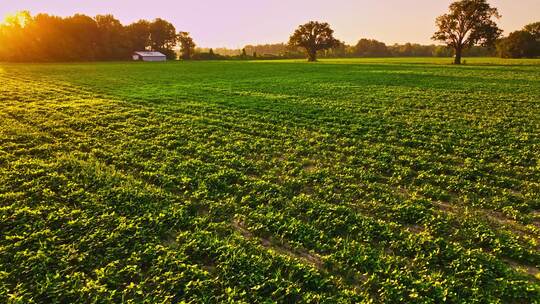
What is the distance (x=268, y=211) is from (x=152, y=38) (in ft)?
450

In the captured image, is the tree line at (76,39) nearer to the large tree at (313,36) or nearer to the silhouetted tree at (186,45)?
the silhouetted tree at (186,45)

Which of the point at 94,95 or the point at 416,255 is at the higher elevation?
the point at 94,95

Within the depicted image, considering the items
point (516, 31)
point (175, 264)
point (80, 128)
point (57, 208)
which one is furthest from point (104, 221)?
point (516, 31)

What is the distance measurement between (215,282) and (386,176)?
6465 millimetres

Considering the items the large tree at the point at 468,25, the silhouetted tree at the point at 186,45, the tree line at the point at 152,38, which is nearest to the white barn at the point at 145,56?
the tree line at the point at 152,38

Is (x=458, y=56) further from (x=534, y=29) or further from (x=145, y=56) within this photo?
(x=145, y=56)

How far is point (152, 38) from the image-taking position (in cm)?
12744

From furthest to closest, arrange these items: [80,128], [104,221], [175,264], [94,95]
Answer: [94,95] < [80,128] < [104,221] < [175,264]

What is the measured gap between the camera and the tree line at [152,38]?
66938 millimetres

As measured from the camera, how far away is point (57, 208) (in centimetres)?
736

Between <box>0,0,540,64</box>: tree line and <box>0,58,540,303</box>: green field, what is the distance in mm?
64406

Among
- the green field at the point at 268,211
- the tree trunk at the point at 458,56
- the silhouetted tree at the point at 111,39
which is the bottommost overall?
the green field at the point at 268,211

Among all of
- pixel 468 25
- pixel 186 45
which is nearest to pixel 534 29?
pixel 468 25

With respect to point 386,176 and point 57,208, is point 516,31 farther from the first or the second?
point 57,208
